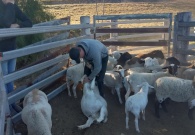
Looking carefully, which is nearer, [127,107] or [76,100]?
[127,107]

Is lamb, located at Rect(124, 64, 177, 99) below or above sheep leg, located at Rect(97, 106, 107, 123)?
above

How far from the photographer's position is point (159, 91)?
6.55m

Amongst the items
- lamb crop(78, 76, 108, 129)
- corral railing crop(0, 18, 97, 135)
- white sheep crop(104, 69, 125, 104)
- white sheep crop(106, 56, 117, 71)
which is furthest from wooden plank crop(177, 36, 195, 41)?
lamb crop(78, 76, 108, 129)

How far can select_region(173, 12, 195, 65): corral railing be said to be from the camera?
8.62 metres

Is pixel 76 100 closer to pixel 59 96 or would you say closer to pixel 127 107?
pixel 59 96

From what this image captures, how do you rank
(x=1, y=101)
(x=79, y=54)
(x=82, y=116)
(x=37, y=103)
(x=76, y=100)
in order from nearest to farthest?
1. (x=1, y=101)
2. (x=37, y=103)
3. (x=79, y=54)
4. (x=82, y=116)
5. (x=76, y=100)

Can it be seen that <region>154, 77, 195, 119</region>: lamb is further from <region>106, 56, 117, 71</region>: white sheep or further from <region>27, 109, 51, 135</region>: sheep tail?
<region>27, 109, 51, 135</region>: sheep tail

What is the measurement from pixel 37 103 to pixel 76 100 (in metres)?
1.96

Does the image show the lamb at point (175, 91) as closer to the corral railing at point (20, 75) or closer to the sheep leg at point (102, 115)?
the sheep leg at point (102, 115)

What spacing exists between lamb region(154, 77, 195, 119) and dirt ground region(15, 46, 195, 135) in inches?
10.2

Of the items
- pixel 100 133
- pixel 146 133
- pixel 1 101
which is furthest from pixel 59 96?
pixel 1 101

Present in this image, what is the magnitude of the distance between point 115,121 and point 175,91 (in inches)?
56.9

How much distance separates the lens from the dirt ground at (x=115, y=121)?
5746 mm

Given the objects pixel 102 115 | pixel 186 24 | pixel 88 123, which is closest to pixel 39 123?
pixel 88 123
